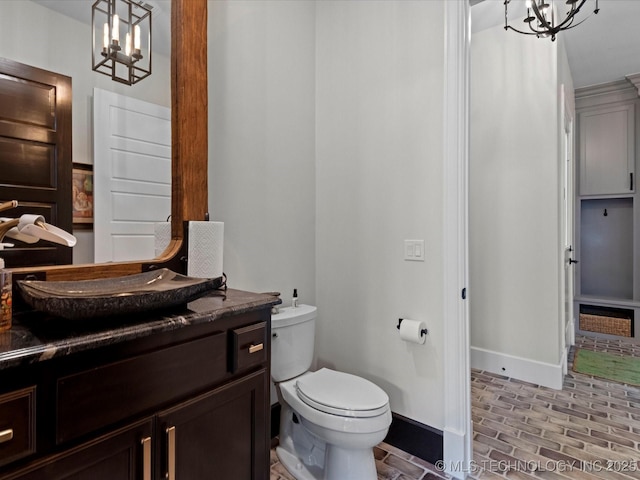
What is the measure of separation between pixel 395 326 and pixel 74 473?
4.96 ft

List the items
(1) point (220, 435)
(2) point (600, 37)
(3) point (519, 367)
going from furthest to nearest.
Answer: (2) point (600, 37), (3) point (519, 367), (1) point (220, 435)

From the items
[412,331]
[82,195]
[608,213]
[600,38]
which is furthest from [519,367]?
[82,195]

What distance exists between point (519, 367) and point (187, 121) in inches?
116

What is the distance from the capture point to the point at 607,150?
405 cm

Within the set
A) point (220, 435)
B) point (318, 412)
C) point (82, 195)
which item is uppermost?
point (82, 195)

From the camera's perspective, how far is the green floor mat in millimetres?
2836

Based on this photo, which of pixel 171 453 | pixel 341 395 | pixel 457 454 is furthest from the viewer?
pixel 457 454

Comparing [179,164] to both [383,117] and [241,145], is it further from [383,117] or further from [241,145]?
[383,117]

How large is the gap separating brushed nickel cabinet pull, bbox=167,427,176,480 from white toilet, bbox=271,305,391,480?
2.32 ft

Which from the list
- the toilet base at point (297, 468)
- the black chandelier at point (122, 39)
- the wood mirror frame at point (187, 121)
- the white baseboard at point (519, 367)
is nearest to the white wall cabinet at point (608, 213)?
the white baseboard at point (519, 367)

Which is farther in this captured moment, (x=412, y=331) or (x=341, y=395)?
(x=412, y=331)

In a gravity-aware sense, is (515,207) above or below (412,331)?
above

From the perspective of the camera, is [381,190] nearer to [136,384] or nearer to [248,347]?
[248,347]

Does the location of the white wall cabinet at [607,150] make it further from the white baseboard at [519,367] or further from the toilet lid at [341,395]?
the toilet lid at [341,395]
